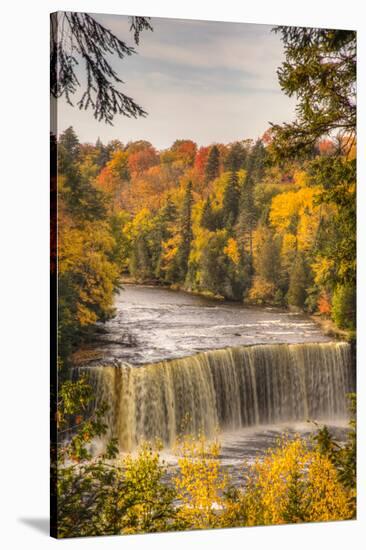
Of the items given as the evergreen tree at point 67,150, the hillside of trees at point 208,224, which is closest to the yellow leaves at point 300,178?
the hillside of trees at point 208,224

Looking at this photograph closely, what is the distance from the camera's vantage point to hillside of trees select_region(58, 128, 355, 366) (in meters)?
8.05

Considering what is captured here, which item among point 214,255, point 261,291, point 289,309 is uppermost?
point 214,255

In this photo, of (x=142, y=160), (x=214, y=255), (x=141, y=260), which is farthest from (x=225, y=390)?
(x=142, y=160)

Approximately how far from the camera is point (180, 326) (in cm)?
845

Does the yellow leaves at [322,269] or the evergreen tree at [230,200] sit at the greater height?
the evergreen tree at [230,200]

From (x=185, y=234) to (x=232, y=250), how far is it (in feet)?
1.18

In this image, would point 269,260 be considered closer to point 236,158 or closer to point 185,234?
point 185,234

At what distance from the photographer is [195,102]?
332 inches

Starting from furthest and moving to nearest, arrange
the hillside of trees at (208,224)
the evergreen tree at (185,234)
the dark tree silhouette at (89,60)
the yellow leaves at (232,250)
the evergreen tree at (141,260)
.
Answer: the yellow leaves at (232,250)
the evergreen tree at (185,234)
the evergreen tree at (141,260)
the hillside of trees at (208,224)
the dark tree silhouette at (89,60)

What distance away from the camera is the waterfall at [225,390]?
26.8 ft

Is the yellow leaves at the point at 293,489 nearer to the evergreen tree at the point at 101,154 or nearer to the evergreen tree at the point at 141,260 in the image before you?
the evergreen tree at the point at 141,260

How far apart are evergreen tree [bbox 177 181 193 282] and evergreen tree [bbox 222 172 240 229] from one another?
0.86 ft

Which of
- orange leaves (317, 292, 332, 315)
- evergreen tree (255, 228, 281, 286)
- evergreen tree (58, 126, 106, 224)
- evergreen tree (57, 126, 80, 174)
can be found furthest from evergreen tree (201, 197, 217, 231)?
evergreen tree (57, 126, 80, 174)

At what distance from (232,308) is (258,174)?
97 cm
